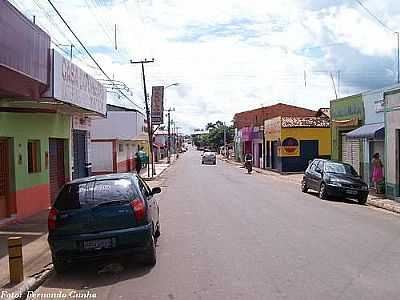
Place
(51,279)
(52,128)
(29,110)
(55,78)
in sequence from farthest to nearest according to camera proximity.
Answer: (52,128) → (29,110) → (55,78) → (51,279)

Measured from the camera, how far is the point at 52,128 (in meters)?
19.6

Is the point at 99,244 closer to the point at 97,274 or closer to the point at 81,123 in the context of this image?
the point at 97,274

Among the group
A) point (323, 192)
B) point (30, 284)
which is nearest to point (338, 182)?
point (323, 192)

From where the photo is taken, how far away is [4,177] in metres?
15.4

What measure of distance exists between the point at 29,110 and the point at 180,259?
859 cm

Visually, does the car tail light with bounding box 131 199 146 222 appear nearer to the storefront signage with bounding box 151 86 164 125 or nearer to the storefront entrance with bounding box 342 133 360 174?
the storefront entrance with bounding box 342 133 360 174

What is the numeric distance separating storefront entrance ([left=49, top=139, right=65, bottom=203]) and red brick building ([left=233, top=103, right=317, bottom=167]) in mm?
38997

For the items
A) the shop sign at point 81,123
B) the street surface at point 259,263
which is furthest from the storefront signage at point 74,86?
the street surface at point 259,263

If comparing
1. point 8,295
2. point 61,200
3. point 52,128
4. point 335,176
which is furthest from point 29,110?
point 335,176

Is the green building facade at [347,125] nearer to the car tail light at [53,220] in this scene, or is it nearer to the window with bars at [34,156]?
the window with bars at [34,156]

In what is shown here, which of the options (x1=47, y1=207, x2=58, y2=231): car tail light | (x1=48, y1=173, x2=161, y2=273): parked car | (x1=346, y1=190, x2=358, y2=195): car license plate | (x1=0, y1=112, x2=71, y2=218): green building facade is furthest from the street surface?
(x1=346, y1=190, x2=358, y2=195): car license plate

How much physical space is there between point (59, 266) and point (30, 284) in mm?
945

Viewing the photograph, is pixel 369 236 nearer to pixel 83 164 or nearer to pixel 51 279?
pixel 51 279

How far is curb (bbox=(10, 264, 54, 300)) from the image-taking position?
7720 mm
